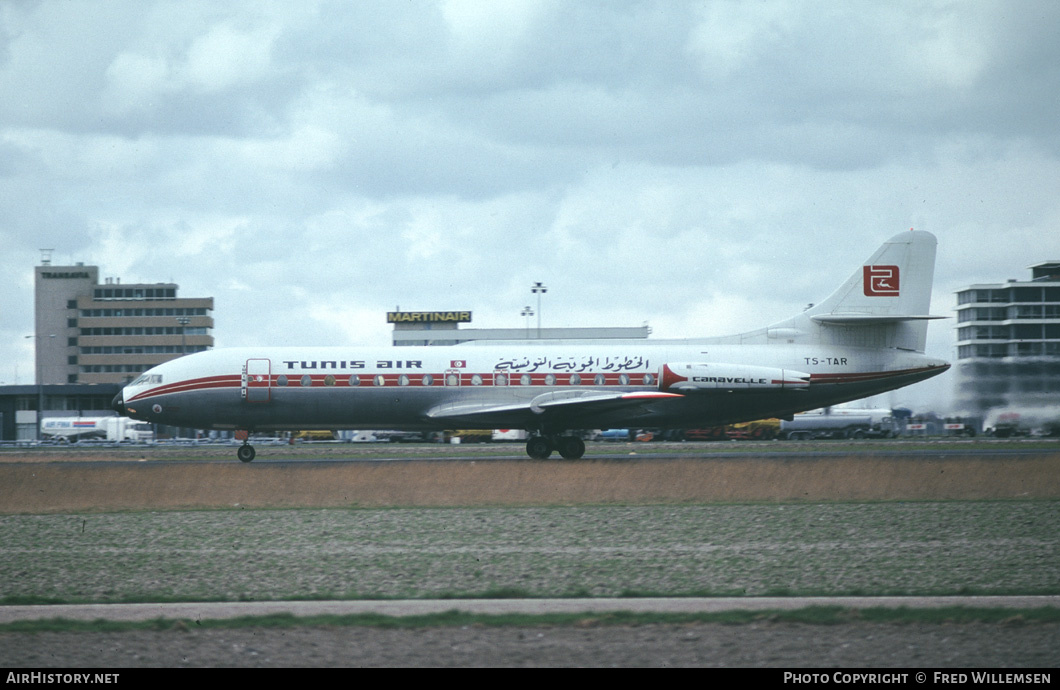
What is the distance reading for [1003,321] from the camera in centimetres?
11000

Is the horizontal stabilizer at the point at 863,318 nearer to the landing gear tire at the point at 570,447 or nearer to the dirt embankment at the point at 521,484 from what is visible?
the dirt embankment at the point at 521,484

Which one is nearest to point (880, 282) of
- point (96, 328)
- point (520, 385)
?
point (520, 385)

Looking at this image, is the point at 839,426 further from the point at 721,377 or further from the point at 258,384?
Answer: the point at 258,384

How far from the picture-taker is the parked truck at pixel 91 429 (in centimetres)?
8362

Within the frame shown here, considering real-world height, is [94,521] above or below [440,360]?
below

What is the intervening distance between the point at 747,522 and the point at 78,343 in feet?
483

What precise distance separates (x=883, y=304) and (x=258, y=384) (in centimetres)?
2302

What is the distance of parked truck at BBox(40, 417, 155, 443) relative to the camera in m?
83.6

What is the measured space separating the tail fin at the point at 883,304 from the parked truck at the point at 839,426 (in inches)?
1204

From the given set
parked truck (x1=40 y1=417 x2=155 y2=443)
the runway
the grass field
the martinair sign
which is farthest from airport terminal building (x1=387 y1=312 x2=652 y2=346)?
the runway

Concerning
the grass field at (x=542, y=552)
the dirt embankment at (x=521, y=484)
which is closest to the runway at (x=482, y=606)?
the grass field at (x=542, y=552)

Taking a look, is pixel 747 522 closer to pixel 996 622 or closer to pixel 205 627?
pixel 996 622
